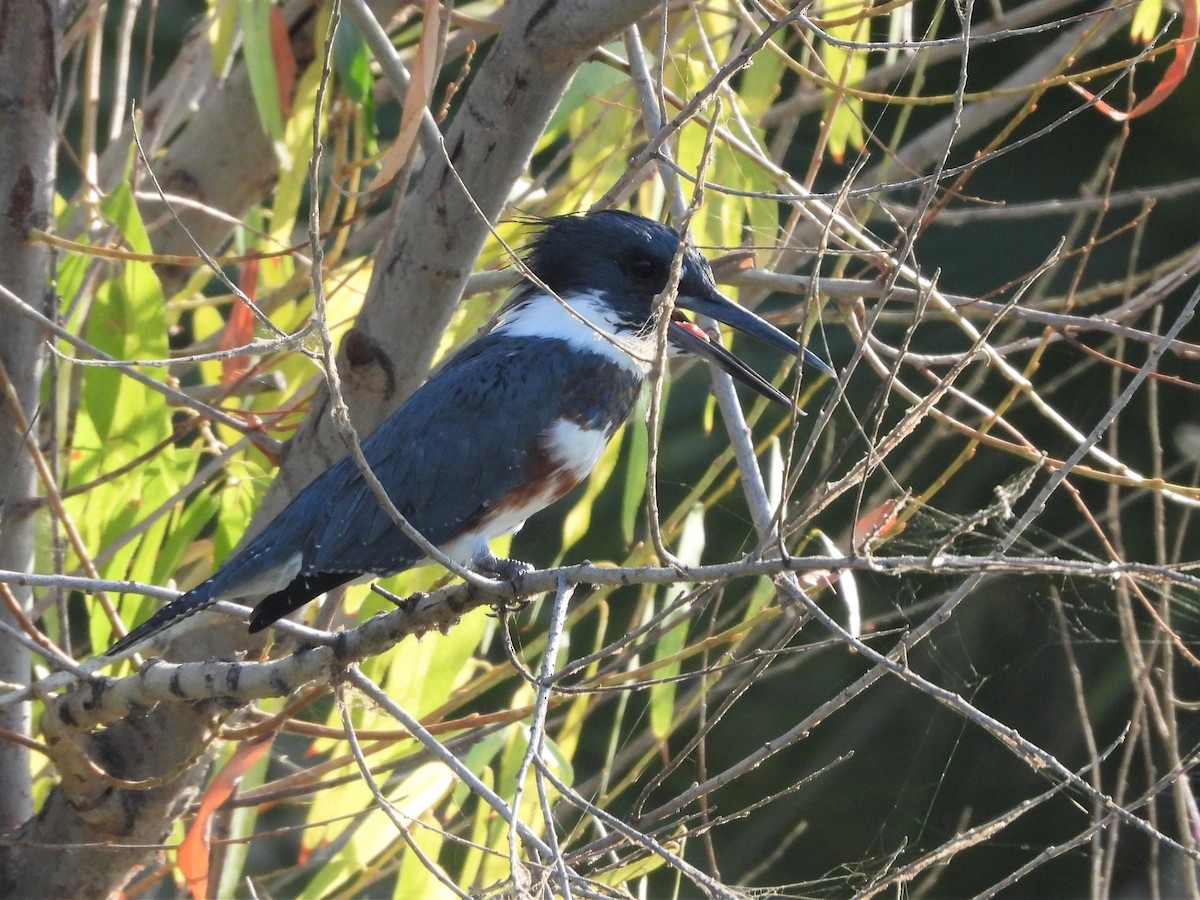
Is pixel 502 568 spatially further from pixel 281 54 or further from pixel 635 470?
pixel 281 54

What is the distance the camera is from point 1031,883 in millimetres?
3422

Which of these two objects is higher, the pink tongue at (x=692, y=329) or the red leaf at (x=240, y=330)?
the pink tongue at (x=692, y=329)

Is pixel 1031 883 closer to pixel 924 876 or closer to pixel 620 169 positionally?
pixel 924 876

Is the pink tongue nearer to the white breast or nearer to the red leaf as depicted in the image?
the white breast

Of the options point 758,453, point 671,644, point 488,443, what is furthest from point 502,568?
point 758,453

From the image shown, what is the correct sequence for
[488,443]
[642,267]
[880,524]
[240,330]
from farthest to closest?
1. [240,330]
2. [642,267]
3. [488,443]
4. [880,524]

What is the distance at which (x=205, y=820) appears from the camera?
1.45m

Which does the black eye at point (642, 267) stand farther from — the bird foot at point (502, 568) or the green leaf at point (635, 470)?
the bird foot at point (502, 568)

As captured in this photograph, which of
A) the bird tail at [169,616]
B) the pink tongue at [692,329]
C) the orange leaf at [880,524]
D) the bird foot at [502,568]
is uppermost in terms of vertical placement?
the pink tongue at [692,329]

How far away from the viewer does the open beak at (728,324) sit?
1.57 m

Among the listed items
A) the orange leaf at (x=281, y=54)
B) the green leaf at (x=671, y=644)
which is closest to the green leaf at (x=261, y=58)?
the orange leaf at (x=281, y=54)

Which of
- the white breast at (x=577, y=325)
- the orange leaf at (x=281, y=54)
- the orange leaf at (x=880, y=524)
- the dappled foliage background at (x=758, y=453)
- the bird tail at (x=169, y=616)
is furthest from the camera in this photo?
the orange leaf at (x=281, y=54)

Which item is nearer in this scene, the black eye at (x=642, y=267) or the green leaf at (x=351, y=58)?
the green leaf at (x=351, y=58)

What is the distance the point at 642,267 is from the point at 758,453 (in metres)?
0.28
